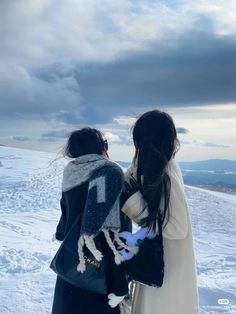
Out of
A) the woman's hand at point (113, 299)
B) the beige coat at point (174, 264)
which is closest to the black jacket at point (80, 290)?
the woman's hand at point (113, 299)

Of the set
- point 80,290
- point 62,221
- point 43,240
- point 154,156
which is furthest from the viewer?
point 43,240

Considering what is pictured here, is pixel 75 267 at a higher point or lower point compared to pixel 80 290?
higher

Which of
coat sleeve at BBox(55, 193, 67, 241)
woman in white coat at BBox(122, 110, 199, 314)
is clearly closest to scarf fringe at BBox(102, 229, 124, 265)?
woman in white coat at BBox(122, 110, 199, 314)

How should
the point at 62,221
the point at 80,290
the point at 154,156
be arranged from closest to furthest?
the point at 154,156 < the point at 80,290 < the point at 62,221

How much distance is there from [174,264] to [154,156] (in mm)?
523

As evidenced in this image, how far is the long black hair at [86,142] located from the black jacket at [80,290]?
0.18 metres

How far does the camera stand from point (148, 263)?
2.05 m

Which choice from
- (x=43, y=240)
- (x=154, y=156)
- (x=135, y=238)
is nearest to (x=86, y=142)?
(x=154, y=156)

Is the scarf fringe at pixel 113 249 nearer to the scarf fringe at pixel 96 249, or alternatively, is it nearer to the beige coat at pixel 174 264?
the scarf fringe at pixel 96 249

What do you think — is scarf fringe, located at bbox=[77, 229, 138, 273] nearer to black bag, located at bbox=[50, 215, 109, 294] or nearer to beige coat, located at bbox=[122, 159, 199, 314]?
black bag, located at bbox=[50, 215, 109, 294]

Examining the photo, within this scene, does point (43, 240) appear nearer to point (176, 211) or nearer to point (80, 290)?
point (80, 290)

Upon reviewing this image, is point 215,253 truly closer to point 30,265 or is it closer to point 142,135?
point 30,265

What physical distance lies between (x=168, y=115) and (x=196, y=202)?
6968 millimetres

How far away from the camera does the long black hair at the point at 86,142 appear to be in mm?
2156
